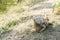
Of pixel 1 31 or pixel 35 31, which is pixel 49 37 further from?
pixel 1 31

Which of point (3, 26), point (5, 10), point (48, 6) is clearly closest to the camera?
point (3, 26)

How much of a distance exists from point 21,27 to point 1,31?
0.53 meters

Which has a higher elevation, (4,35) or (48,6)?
(48,6)

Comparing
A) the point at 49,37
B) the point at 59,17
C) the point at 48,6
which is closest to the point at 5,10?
the point at 48,6

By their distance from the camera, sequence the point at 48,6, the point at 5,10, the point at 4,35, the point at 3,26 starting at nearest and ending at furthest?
the point at 4,35
the point at 3,26
the point at 48,6
the point at 5,10

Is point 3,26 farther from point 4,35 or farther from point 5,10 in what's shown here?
point 5,10

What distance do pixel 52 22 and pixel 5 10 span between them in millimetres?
2929

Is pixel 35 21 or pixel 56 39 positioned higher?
pixel 35 21

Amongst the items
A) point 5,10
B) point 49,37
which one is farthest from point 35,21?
point 5,10

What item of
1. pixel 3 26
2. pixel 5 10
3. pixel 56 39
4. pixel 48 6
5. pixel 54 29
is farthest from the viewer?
pixel 5 10

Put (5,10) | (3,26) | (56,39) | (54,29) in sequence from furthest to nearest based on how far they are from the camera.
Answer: (5,10), (3,26), (54,29), (56,39)

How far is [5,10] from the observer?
7297 mm

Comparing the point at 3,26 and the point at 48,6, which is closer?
the point at 3,26

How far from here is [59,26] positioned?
4504 millimetres
